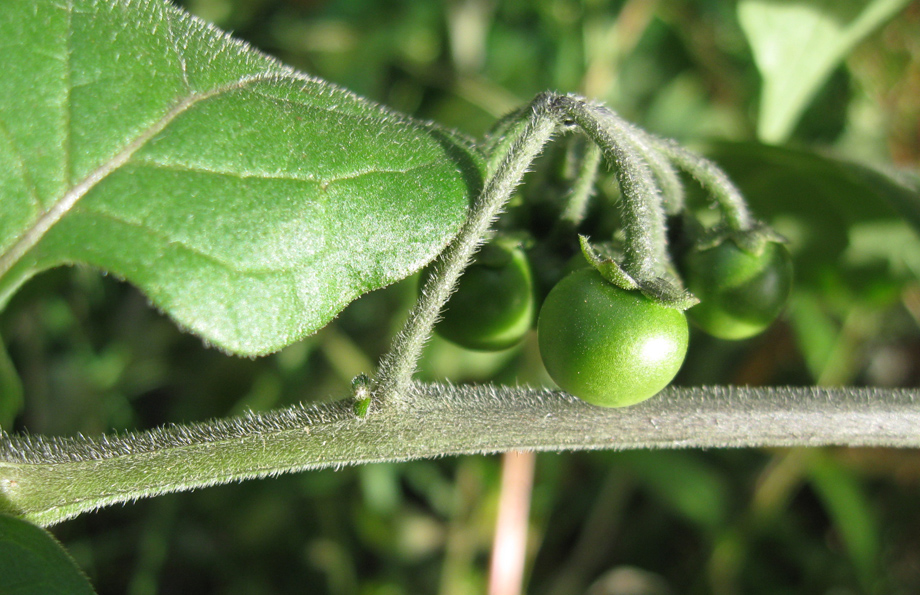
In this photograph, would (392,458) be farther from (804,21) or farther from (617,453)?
(804,21)

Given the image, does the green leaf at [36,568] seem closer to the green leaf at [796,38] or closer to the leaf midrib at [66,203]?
the leaf midrib at [66,203]

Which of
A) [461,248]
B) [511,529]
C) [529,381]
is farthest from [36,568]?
[529,381]

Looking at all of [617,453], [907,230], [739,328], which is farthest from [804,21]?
[617,453]

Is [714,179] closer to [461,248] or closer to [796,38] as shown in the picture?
[461,248]

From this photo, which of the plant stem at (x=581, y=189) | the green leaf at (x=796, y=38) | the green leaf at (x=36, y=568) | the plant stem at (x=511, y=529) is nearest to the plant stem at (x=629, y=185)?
the plant stem at (x=581, y=189)

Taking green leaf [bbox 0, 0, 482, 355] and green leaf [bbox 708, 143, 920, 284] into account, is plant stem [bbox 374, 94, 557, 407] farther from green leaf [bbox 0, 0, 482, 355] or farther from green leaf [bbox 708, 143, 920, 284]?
green leaf [bbox 708, 143, 920, 284]

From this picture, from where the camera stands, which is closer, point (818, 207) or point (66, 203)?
point (66, 203)
